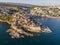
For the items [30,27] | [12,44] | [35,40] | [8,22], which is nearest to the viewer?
[12,44]

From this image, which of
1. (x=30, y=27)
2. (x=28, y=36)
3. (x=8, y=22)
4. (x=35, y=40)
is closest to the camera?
(x=35, y=40)

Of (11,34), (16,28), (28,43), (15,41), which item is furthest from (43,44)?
(16,28)

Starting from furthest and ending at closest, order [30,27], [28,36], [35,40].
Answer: [30,27] → [28,36] → [35,40]

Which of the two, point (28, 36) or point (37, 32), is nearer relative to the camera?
point (28, 36)

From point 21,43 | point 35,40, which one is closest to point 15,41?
point 21,43

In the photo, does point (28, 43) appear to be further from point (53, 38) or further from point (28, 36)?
point (53, 38)

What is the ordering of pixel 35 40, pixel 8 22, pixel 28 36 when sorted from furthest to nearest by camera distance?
pixel 8 22, pixel 28 36, pixel 35 40

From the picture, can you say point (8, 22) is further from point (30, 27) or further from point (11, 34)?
point (11, 34)

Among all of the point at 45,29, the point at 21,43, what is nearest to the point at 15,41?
the point at 21,43

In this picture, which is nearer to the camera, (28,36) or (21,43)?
(21,43)
